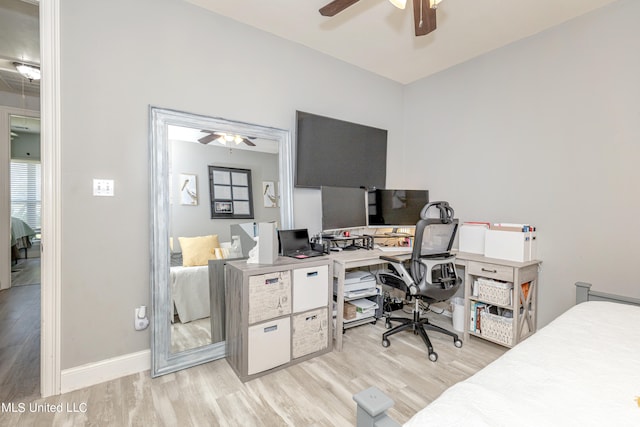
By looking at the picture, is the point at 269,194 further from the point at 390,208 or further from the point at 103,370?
the point at 103,370

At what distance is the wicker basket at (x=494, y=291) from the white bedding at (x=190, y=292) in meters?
2.28

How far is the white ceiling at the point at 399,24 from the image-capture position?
2203 mm

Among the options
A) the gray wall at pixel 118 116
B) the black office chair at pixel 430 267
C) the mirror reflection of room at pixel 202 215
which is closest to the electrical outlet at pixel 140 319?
the gray wall at pixel 118 116

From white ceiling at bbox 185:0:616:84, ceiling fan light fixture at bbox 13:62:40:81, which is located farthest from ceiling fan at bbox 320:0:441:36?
ceiling fan light fixture at bbox 13:62:40:81

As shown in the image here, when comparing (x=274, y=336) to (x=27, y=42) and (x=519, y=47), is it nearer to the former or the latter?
(x=519, y=47)

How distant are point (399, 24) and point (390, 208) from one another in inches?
66.7

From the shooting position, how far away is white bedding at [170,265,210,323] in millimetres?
2135

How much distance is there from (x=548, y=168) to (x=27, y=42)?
5.08 metres

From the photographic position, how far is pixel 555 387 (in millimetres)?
831

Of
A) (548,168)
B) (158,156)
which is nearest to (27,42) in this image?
(158,156)

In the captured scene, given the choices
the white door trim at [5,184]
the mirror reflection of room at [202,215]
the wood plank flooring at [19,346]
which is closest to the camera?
the wood plank flooring at [19,346]

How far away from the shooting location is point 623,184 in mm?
2117

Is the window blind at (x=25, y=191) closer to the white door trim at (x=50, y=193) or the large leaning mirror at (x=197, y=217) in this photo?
the white door trim at (x=50, y=193)

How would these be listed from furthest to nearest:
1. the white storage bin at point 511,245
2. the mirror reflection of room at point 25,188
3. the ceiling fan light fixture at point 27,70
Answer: the mirror reflection of room at point 25,188
the ceiling fan light fixture at point 27,70
the white storage bin at point 511,245
